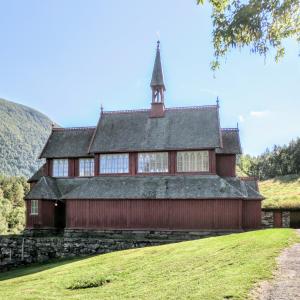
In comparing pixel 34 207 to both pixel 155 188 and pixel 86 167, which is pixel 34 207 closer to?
pixel 86 167

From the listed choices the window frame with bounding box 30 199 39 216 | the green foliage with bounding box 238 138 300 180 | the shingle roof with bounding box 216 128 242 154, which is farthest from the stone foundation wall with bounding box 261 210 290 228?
the green foliage with bounding box 238 138 300 180

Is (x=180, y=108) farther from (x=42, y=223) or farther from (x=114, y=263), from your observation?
(x=114, y=263)

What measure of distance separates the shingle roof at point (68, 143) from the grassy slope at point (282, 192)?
19.2m

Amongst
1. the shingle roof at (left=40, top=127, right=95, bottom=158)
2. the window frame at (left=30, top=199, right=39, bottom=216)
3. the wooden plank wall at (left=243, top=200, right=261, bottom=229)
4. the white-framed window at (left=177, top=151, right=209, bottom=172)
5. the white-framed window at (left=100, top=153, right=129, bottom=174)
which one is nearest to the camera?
the wooden plank wall at (left=243, top=200, right=261, bottom=229)

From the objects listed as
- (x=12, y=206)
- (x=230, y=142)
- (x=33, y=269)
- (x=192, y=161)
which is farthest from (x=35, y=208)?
(x=12, y=206)

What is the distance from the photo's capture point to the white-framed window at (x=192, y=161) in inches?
1574

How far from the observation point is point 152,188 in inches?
1544

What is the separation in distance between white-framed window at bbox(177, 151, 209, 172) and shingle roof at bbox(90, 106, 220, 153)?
2.39 ft

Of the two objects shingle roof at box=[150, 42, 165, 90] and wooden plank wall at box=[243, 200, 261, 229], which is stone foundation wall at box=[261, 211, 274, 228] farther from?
shingle roof at box=[150, 42, 165, 90]

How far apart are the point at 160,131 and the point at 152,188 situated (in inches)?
244

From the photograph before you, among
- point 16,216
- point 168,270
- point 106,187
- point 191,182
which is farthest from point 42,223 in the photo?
point 16,216

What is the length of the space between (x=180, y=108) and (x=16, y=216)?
66494 millimetres

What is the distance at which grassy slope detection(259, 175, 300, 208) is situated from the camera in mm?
44156

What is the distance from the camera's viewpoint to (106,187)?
133ft
